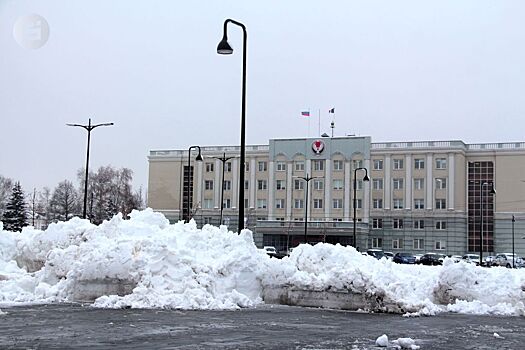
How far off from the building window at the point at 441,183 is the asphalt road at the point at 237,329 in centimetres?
7281

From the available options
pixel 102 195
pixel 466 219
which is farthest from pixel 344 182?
pixel 102 195

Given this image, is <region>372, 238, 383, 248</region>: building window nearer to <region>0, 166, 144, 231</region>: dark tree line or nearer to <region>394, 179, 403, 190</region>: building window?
<region>394, 179, 403, 190</region>: building window

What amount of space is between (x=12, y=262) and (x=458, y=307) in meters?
13.9

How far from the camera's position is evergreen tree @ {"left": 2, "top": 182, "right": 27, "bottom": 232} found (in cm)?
7906

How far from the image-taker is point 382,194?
302ft

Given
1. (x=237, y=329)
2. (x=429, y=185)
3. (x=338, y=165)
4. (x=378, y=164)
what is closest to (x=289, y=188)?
(x=338, y=165)

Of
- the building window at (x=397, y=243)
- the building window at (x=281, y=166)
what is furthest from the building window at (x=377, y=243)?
the building window at (x=281, y=166)

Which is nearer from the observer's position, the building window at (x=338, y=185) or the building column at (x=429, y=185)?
the building column at (x=429, y=185)

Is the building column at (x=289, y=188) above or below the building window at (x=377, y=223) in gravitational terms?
above

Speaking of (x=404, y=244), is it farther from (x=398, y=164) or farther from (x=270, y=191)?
(x=270, y=191)

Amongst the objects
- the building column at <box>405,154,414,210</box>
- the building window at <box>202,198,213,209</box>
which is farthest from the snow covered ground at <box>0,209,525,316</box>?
the building window at <box>202,198,213,209</box>

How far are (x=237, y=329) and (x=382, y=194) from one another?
80.7m

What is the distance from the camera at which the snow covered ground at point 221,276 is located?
17609mm

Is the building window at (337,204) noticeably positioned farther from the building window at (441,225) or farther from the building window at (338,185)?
the building window at (441,225)
